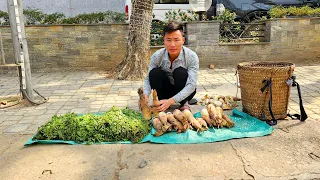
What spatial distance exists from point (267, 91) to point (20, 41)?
3.69 meters

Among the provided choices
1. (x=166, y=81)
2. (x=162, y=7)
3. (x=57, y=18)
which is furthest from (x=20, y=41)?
(x=162, y=7)

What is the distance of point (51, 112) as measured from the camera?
4.40 m

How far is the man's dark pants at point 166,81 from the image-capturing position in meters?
→ 3.88

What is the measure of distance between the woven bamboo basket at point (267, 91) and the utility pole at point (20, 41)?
3311mm

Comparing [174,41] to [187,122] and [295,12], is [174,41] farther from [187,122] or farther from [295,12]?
[295,12]

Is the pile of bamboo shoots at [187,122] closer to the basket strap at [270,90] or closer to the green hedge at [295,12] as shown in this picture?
the basket strap at [270,90]

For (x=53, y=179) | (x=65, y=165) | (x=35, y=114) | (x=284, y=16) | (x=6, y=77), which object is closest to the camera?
(x=53, y=179)

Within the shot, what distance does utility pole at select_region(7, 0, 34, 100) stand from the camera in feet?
15.1

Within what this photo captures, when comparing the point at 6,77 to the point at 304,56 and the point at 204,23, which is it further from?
the point at 304,56

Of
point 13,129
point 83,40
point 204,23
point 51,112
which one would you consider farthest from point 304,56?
point 13,129

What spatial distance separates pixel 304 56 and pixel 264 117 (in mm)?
5454

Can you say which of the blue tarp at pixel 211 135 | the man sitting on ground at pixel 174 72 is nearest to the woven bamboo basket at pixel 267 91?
the blue tarp at pixel 211 135

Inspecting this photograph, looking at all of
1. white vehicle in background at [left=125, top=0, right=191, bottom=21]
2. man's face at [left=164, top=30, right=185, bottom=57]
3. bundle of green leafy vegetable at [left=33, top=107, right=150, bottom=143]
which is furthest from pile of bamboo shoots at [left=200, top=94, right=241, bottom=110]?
white vehicle in background at [left=125, top=0, right=191, bottom=21]

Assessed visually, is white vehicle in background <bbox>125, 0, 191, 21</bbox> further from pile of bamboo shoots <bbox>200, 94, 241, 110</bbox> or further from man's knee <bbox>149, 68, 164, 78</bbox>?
man's knee <bbox>149, 68, 164, 78</bbox>
